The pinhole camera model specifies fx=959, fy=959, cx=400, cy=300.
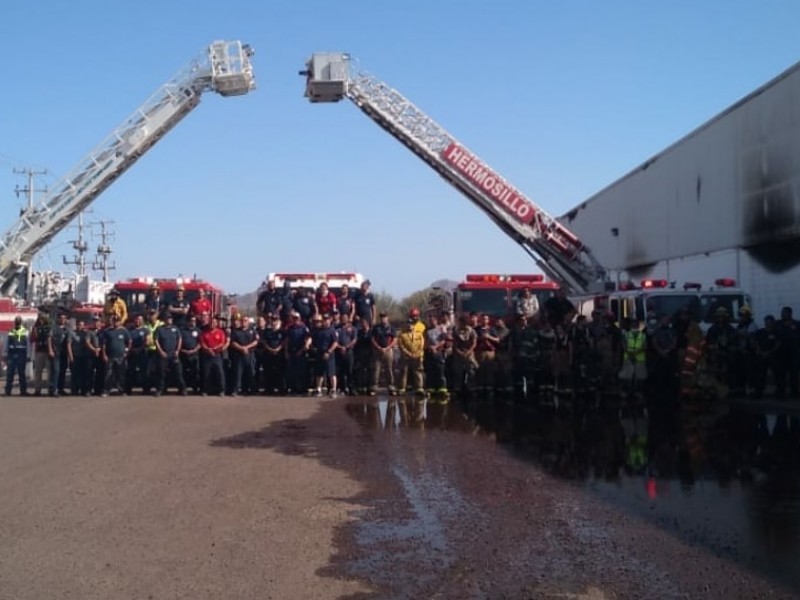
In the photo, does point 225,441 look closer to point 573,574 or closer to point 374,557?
point 374,557

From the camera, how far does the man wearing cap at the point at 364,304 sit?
69.1 feet

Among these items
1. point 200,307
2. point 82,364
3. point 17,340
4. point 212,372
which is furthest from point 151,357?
point 17,340

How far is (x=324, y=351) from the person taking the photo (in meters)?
19.2

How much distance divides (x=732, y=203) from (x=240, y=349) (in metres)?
15.8

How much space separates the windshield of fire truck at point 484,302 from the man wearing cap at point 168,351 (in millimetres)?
6440

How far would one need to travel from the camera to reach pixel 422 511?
27.5 feet

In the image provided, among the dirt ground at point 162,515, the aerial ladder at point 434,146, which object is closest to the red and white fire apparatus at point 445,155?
the aerial ladder at point 434,146

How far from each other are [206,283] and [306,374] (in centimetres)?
460

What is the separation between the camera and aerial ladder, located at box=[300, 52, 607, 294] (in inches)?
989

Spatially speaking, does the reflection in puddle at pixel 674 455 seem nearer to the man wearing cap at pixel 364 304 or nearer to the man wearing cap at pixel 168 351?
the man wearing cap at pixel 364 304

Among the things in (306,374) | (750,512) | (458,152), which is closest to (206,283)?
(306,374)

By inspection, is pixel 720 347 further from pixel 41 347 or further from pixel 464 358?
pixel 41 347

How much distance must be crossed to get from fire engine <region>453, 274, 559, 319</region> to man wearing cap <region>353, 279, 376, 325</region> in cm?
211

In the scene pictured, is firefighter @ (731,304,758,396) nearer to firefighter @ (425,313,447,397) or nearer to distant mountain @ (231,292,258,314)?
firefighter @ (425,313,447,397)
